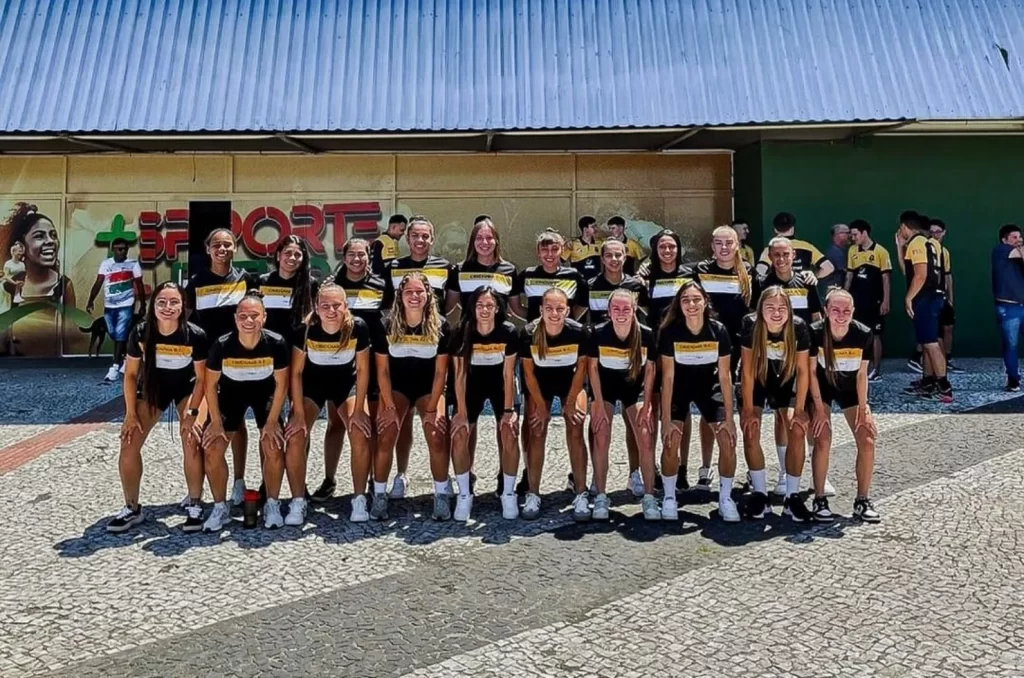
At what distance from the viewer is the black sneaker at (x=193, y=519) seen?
5250mm

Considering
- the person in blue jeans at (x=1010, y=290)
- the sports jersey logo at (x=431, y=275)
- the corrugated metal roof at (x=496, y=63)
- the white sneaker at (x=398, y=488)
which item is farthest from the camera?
the corrugated metal roof at (x=496, y=63)

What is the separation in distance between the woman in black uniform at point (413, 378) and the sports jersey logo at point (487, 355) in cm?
20

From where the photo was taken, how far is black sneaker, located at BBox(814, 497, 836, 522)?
530cm

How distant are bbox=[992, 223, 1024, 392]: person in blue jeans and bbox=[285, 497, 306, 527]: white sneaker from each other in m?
8.14

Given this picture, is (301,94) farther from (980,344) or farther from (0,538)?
(980,344)

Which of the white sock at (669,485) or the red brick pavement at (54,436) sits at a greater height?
the red brick pavement at (54,436)

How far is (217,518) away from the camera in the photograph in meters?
5.28

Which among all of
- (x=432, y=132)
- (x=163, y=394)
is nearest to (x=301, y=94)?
(x=432, y=132)

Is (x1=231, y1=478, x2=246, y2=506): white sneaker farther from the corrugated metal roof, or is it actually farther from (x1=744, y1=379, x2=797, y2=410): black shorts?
the corrugated metal roof

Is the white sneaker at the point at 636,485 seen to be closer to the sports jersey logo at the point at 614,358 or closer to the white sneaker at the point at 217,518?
the sports jersey logo at the point at 614,358

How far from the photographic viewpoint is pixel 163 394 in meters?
5.46

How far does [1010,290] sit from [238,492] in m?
8.63

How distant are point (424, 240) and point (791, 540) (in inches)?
137

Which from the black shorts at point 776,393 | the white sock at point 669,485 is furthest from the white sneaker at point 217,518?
the black shorts at point 776,393
